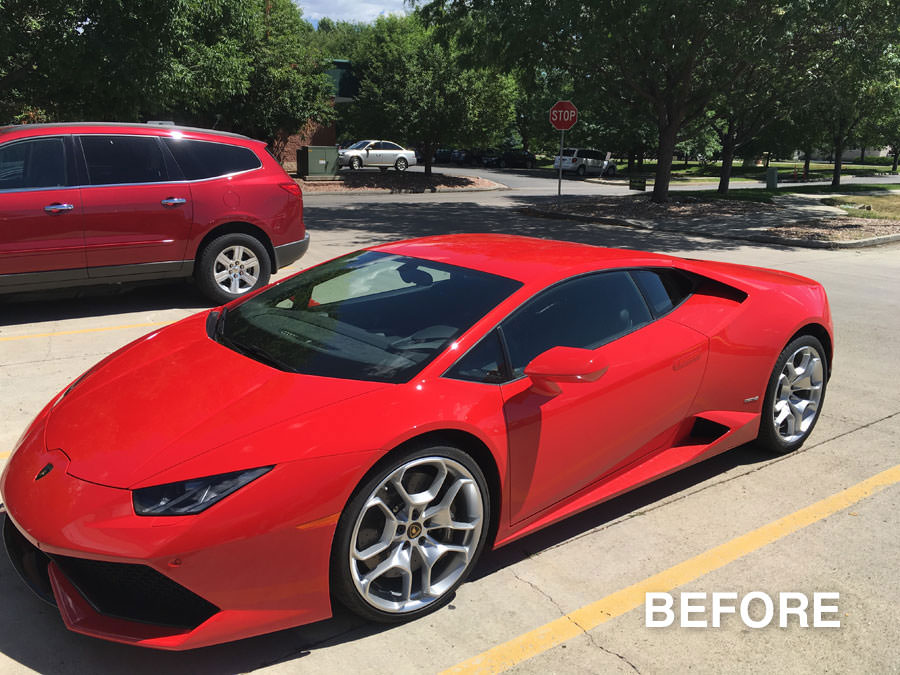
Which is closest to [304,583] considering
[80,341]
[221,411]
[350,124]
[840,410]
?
[221,411]

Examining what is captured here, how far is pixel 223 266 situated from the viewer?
308 inches

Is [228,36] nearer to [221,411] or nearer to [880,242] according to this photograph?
[880,242]

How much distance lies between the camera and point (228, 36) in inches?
674

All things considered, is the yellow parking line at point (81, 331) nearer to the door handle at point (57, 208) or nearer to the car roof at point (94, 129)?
the door handle at point (57, 208)

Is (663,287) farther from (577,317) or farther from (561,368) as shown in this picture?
(561,368)

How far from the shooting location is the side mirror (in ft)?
9.52

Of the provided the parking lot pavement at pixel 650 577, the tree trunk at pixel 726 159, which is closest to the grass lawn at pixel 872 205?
the tree trunk at pixel 726 159

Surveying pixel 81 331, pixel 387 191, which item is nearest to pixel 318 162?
pixel 387 191

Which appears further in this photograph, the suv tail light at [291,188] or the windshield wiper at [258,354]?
the suv tail light at [291,188]

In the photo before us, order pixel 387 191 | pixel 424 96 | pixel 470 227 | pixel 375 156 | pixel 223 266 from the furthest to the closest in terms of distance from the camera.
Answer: pixel 375 156 < pixel 387 191 < pixel 424 96 < pixel 470 227 < pixel 223 266

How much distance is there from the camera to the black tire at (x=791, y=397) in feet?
13.9

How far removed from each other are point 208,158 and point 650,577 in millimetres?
6187

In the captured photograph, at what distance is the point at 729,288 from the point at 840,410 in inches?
71.8

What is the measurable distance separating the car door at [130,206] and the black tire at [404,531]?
212 inches
